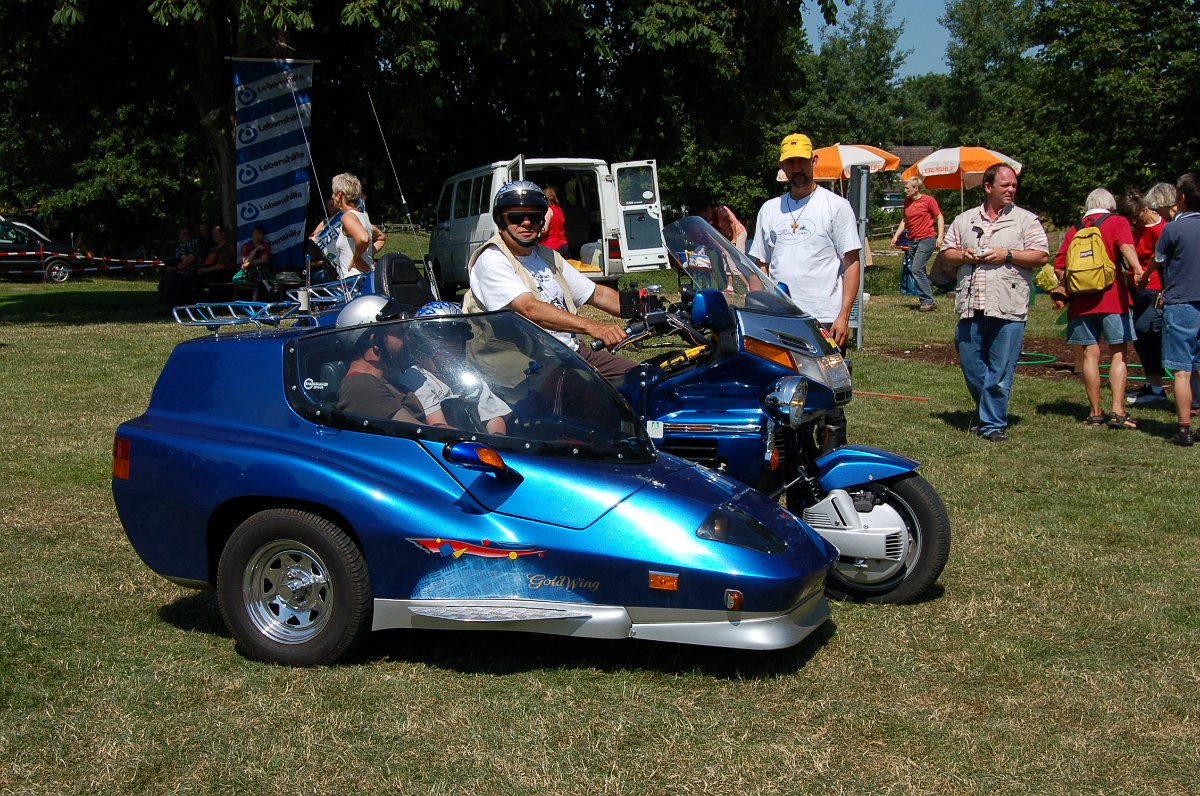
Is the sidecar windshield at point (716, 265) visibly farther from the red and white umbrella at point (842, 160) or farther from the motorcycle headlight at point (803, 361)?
the red and white umbrella at point (842, 160)

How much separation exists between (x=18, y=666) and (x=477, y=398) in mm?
1999

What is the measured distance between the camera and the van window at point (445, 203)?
24.3 metres

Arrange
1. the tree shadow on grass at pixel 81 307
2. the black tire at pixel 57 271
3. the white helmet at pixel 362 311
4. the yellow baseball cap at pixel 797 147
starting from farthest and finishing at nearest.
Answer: the black tire at pixel 57 271 < the tree shadow on grass at pixel 81 307 < the yellow baseball cap at pixel 797 147 < the white helmet at pixel 362 311

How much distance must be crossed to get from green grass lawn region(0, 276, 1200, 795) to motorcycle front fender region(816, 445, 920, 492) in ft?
1.91

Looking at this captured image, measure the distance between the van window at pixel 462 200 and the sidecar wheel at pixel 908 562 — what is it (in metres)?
19.0

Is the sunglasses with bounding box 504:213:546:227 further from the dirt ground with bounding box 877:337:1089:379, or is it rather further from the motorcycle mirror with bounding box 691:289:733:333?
the dirt ground with bounding box 877:337:1089:379

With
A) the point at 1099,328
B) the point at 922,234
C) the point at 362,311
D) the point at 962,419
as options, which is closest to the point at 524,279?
the point at 362,311

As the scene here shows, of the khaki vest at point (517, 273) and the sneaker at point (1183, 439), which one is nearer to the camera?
the khaki vest at point (517, 273)

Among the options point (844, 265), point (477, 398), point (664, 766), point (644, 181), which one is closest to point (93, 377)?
point (844, 265)

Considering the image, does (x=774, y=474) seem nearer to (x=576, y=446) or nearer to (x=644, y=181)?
(x=576, y=446)

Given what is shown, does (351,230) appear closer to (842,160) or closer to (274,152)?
(274,152)

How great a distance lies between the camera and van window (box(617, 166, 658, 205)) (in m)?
23.5

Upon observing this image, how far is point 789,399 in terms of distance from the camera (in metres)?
4.93

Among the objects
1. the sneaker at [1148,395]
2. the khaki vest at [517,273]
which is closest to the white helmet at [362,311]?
the khaki vest at [517,273]
